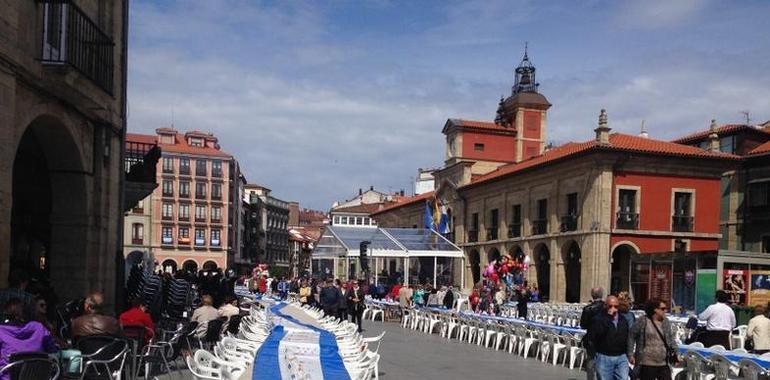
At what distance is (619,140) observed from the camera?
4125cm

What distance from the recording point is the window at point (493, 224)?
50959 mm

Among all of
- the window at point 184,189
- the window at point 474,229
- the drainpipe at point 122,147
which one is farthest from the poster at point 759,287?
the window at point 184,189

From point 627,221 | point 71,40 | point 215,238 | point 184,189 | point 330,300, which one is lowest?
point 215,238

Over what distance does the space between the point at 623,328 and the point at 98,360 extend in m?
5.69

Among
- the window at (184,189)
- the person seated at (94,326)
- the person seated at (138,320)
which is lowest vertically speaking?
the person seated at (138,320)

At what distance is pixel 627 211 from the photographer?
39.3 metres

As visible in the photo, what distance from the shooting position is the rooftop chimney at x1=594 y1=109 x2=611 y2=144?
127 feet

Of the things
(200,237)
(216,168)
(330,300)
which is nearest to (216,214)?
(200,237)

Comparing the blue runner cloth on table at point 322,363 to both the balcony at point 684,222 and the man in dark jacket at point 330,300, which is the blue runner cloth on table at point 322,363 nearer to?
the man in dark jacket at point 330,300

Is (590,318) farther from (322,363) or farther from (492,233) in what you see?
(492,233)

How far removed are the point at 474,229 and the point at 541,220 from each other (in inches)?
419

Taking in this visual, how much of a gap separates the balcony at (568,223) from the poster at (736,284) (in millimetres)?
18748

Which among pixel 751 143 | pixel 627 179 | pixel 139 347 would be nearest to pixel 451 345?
pixel 139 347

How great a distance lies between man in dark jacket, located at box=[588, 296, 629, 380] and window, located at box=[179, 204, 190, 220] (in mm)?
78211
